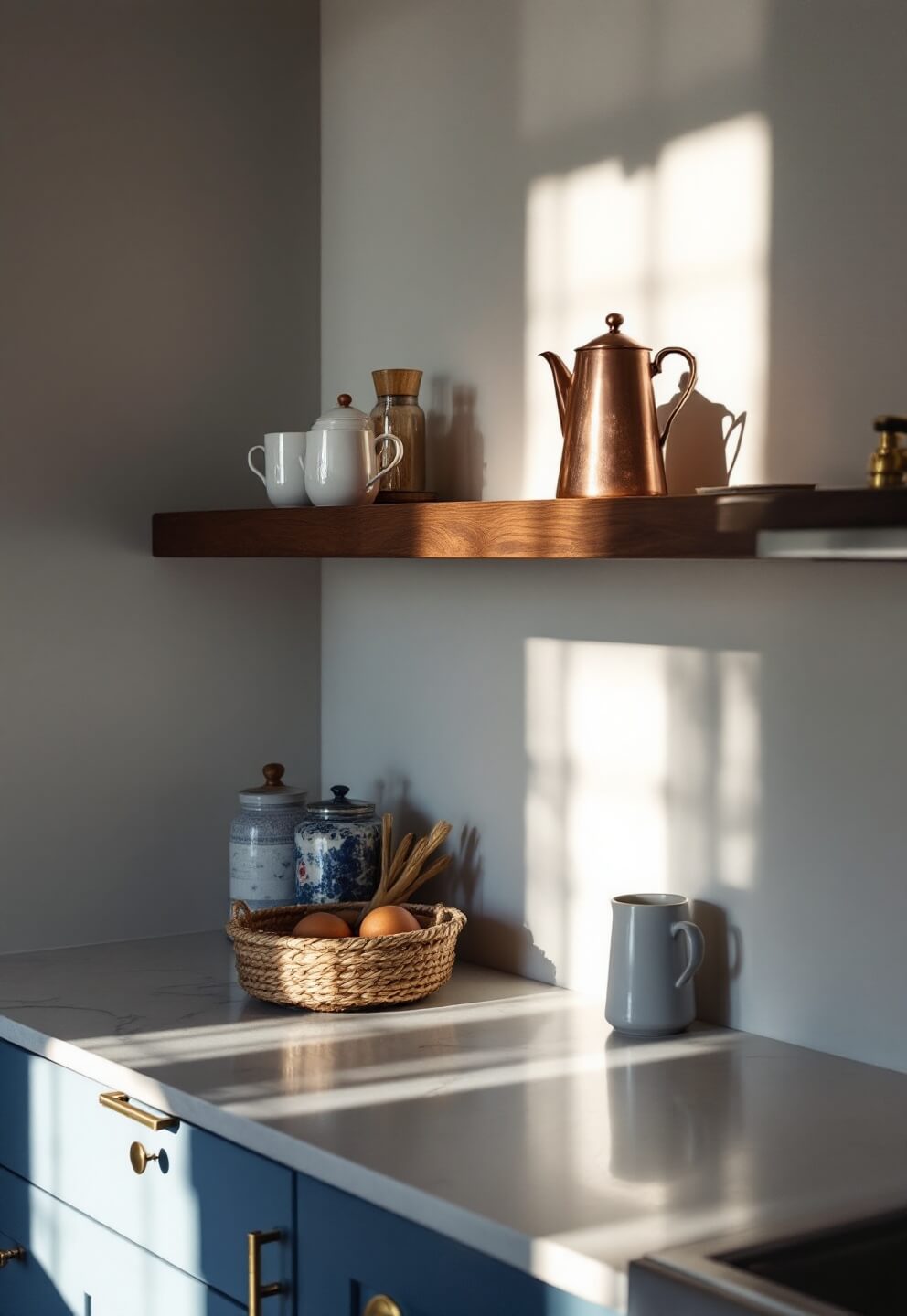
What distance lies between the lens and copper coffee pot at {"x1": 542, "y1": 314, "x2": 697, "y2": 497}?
1.89 meters

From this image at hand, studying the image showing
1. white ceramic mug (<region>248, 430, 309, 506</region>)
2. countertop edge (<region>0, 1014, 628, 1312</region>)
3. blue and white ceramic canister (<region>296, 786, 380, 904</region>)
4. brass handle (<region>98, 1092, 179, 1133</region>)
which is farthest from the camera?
blue and white ceramic canister (<region>296, 786, 380, 904</region>)

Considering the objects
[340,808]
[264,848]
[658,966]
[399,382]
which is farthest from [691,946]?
[399,382]

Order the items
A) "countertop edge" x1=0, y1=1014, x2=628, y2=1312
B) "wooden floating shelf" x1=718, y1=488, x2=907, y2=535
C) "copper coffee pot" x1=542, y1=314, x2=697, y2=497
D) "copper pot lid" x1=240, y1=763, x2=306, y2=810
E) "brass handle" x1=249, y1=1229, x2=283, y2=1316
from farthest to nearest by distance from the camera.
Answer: "copper pot lid" x1=240, y1=763, x2=306, y2=810 → "copper coffee pot" x1=542, y1=314, x2=697, y2=497 → "brass handle" x1=249, y1=1229, x2=283, y2=1316 → "wooden floating shelf" x1=718, y1=488, x2=907, y2=535 → "countertop edge" x1=0, y1=1014, x2=628, y2=1312

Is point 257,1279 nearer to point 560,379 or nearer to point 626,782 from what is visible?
point 626,782

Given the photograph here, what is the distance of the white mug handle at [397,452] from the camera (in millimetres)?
2195

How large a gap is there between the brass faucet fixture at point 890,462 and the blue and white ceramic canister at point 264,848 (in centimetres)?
125

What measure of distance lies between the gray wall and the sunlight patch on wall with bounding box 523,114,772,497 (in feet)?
1.87

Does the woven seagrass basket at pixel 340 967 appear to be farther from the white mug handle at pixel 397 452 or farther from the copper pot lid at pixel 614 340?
the copper pot lid at pixel 614 340

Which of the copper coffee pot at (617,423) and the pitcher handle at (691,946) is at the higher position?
the copper coffee pot at (617,423)

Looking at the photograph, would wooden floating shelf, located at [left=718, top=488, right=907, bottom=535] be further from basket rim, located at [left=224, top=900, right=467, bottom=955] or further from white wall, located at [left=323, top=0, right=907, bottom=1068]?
basket rim, located at [left=224, top=900, right=467, bottom=955]

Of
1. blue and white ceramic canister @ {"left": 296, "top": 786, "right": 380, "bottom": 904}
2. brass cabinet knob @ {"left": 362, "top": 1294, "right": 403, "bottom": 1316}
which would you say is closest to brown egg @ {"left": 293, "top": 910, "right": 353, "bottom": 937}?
blue and white ceramic canister @ {"left": 296, "top": 786, "right": 380, "bottom": 904}

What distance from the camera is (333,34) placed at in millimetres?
2629

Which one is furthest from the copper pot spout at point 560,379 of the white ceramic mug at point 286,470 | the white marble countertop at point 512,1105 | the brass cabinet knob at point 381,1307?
the brass cabinet knob at point 381,1307

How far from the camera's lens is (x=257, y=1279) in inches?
64.2
